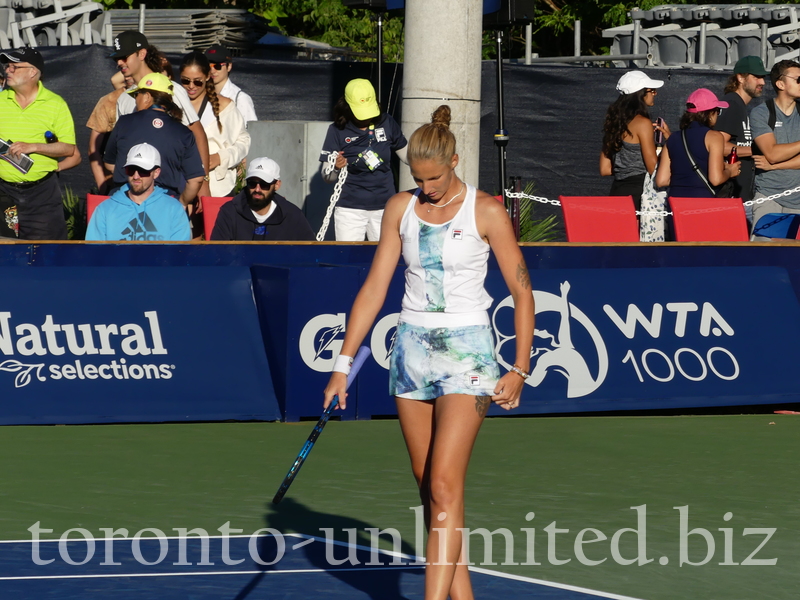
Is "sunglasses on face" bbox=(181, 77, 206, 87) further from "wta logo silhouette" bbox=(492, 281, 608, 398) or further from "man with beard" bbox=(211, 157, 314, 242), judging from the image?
"wta logo silhouette" bbox=(492, 281, 608, 398)

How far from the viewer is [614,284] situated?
10.2m

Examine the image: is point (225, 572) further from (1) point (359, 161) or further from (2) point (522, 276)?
(1) point (359, 161)

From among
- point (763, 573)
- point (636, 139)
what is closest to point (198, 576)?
point (763, 573)

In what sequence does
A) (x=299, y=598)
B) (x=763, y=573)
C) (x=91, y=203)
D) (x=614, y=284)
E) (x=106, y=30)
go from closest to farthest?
(x=299, y=598)
(x=763, y=573)
(x=614, y=284)
(x=91, y=203)
(x=106, y=30)

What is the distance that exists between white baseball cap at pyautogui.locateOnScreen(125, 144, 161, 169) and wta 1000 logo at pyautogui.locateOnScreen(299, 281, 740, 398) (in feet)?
6.56

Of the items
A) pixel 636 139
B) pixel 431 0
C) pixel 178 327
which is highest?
pixel 431 0

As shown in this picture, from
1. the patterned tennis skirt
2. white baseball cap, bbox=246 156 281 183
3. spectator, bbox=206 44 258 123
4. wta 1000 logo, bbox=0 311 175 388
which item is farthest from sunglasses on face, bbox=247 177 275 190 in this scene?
the patterned tennis skirt

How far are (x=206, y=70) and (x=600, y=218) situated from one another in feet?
12.6

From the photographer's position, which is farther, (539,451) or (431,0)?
(431,0)

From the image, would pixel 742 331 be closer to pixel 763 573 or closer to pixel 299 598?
pixel 763 573

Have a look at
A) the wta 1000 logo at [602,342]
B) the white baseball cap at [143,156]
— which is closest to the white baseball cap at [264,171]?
the white baseball cap at [143,156]

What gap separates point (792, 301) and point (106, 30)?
13.3 metres

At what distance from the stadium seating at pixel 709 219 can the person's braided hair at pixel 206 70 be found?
4.27 meters

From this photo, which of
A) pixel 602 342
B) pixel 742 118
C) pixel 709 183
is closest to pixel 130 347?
pixel 602 342
